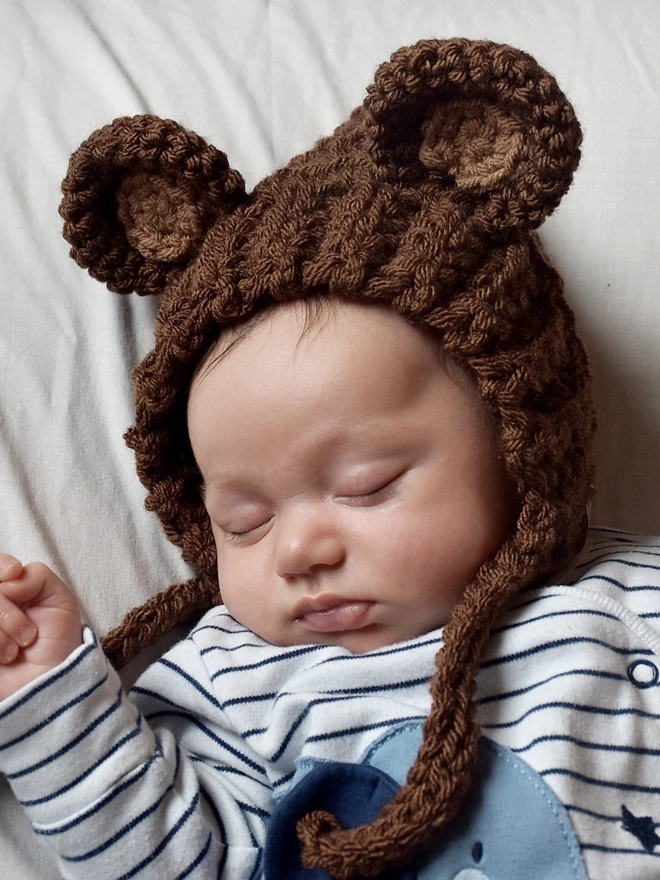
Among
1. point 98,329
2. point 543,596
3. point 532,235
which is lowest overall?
point 543,596

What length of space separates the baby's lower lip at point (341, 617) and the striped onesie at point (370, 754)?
0.11ft

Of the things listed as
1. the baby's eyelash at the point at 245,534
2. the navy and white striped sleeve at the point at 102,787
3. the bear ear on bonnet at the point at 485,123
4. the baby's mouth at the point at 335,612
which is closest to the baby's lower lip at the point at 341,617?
the baby's mouth at the point at 335,612

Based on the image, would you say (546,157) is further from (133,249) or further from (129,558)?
(129,558)

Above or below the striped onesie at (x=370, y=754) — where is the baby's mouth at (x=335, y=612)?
above

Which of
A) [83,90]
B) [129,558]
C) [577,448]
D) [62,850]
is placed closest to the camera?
[62,850]

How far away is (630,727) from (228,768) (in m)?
0.43

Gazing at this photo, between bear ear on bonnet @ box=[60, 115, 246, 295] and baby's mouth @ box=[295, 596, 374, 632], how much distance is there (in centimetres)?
40

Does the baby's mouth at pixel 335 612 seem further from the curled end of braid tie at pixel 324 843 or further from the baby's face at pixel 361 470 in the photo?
the curled end of braid tie at pixel 324 843

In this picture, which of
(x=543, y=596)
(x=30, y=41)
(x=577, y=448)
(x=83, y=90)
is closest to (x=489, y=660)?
(x=543, y=596)

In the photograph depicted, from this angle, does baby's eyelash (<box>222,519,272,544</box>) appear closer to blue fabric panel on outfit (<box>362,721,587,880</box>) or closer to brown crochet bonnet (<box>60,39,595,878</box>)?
brown crochet bonnet (<box>60,39,595,878</box>)

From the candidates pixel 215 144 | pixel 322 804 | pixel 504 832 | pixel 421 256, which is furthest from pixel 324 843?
pixel 215 144

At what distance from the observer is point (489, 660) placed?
0.92 m

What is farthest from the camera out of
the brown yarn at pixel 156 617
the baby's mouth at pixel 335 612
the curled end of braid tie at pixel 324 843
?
the brown yarn at pixel 156 617

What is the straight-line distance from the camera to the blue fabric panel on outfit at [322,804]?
2.81ft
